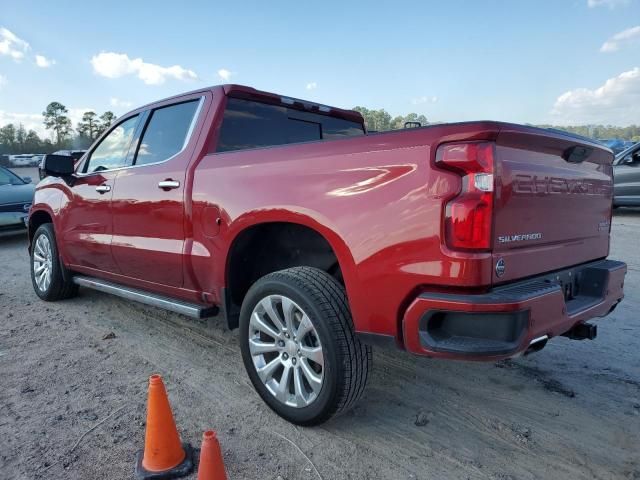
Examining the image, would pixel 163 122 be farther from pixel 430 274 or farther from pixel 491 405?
pixel 491 405

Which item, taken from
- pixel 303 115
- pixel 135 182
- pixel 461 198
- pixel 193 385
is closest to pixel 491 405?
pixel 461 198

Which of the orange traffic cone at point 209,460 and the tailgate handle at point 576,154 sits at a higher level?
the tailgate handle at point 576,154

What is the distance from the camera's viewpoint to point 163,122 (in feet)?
12.3

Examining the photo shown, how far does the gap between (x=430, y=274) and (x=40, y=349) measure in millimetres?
3239

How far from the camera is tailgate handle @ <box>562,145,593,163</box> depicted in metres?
2.46

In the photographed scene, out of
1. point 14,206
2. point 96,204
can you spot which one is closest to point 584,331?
point 96,204

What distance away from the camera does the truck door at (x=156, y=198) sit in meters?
3.32

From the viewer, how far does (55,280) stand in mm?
4922

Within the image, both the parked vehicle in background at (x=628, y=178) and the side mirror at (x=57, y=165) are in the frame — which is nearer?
the side mirror at (x=57, y=165)

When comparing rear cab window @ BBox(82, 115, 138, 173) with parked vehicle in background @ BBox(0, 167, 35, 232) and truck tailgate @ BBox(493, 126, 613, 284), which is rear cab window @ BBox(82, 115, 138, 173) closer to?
truck tailgate @ BBox(493, 126, 613, 284)

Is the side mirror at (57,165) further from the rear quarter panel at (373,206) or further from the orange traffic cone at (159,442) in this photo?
the orange traffic cone at (159,442)

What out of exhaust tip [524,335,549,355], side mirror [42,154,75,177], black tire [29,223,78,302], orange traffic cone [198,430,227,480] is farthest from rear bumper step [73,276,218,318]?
exhaust tip [524,335,549,355]

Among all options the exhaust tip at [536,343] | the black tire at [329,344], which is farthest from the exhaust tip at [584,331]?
the black tire at [329,344]

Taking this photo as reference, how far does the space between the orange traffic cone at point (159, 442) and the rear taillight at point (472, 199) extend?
1.46 m
